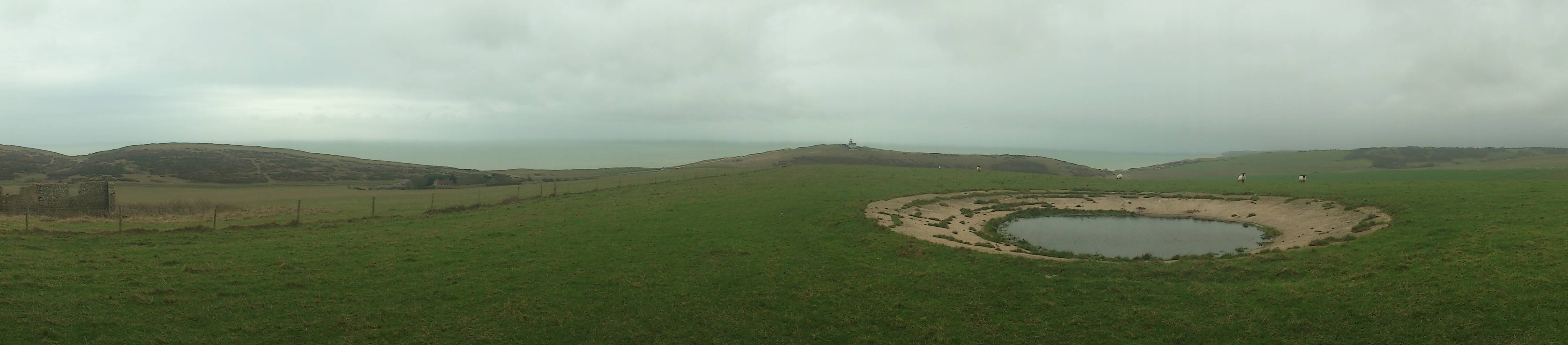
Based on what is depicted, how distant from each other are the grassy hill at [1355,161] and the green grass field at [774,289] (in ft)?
238

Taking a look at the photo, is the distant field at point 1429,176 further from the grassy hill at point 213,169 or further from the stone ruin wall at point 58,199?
the grassy hill at point 213,169

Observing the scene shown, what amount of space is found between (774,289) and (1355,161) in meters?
119

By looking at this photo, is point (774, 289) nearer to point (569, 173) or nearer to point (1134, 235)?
point (1134, 235)

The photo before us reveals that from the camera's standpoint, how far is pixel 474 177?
72.6 m

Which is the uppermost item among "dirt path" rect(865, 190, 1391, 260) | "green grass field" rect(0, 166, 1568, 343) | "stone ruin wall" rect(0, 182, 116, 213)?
"stone ruin wall" rect(0, 182, 116, 213)

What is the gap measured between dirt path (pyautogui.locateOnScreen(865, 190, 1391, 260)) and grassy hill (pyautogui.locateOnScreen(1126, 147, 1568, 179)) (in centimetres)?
5590

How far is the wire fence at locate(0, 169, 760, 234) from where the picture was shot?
73.2 ft

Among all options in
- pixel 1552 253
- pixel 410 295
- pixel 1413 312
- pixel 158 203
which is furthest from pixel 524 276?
pixel 158 203

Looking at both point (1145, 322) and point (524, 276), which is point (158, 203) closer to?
point (524, 276)

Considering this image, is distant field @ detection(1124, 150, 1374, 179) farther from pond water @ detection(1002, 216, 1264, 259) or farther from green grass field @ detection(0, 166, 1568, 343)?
green grass field @ detection(0, 166, 1568, 343)

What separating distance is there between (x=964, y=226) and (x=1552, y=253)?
14529 millimetres

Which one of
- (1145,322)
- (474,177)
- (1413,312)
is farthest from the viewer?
(474,177)

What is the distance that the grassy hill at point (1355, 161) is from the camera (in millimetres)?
86875

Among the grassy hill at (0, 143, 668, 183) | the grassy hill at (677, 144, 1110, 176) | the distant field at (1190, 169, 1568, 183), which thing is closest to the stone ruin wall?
the grassy hill at (0, 143, 668, 183)
